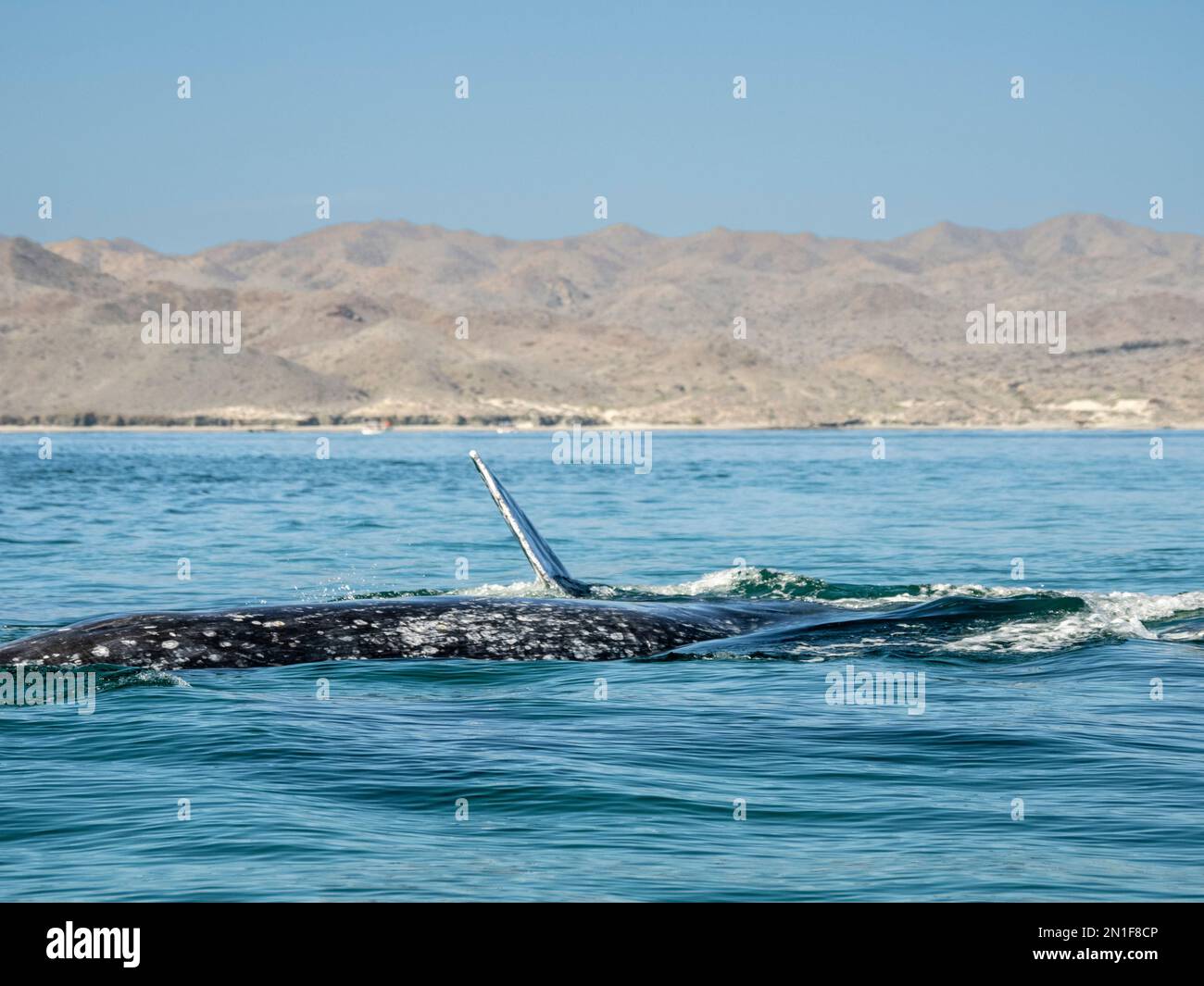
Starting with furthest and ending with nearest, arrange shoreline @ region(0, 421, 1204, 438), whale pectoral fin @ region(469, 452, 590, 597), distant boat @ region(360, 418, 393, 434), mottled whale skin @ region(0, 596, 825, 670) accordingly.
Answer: distant boat @ region(360, 418, 393, 434) < shoreline @ region(0, 421, 1204, 438) < whale pectoral fin @ region(469, 452, 590, 597) < mottled whale skin @ region(0, 596, 825, 670)

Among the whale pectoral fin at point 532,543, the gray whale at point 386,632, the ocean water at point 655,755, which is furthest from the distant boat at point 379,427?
the gray whale at point 386,632

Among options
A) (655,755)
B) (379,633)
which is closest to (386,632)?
(379,633)

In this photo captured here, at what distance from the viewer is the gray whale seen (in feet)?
42.3

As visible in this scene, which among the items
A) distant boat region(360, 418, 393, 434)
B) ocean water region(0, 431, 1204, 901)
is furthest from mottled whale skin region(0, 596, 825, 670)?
distant boat region(360, 418, 393, 434)

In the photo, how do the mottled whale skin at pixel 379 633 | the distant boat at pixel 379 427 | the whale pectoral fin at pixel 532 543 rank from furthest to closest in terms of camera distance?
1. the distant boat at pixel 379 427
2. the whale pectoral fin at pixel 532 543
3. the mottled whale skin at pixel 379 633

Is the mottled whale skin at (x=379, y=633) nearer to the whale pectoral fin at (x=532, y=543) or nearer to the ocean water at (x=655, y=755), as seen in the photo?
the ocean water at (x=655, y=755)

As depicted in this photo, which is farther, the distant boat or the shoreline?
the distant boat

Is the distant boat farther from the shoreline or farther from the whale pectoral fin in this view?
the whale pectoral fin

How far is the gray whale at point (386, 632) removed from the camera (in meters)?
12.9

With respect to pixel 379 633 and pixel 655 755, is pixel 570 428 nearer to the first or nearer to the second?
pixel 379 633

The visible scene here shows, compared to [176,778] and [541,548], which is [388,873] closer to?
[176,778]

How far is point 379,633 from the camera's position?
1380 cm

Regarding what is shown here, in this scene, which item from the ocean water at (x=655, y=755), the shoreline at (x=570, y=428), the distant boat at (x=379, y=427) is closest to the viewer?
the ocean water at (x=655, y=755)

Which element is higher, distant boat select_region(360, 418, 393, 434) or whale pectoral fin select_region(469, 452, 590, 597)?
distant boat select_region(360, 418, 393, 434)
